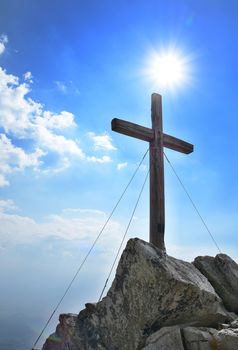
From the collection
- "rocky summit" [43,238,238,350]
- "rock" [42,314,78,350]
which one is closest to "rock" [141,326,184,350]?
"rocky summit" [43,238,238,350]

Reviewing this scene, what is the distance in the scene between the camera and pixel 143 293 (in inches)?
337

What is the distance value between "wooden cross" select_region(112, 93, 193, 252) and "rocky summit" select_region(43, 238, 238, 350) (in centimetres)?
134

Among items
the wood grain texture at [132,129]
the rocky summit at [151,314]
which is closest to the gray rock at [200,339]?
the rocky summit at [151,314]

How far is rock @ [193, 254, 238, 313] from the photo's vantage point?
404 inches

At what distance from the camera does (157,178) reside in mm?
11242

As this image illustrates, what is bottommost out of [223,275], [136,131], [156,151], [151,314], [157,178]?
[151,314]

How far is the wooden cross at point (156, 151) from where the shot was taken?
10.8 metres

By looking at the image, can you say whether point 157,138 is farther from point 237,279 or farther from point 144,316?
point 144,316

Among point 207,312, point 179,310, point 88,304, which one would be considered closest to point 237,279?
point 207,312

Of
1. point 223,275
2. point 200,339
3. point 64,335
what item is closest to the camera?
point 200,339

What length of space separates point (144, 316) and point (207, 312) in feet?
5.45

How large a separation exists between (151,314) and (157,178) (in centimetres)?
420

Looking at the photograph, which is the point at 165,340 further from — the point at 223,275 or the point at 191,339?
the point at 223,275

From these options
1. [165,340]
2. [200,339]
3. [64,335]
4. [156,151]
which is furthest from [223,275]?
[64,335]
